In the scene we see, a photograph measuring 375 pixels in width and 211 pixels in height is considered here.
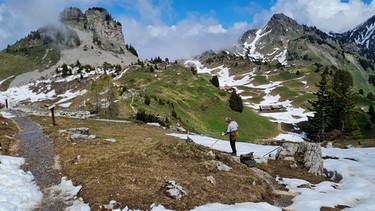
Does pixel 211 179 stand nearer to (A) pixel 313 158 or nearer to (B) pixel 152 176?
(B) pixel 152 176

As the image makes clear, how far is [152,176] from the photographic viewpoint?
1548cm

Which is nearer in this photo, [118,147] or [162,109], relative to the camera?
[118,147]

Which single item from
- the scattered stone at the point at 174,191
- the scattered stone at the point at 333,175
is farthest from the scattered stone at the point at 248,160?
the scattered stone at the point at 174,191

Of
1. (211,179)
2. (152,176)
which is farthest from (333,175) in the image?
(152,176)

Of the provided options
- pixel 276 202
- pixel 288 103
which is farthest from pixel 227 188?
pixel 288 103

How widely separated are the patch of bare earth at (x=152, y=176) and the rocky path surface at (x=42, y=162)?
0.72 meters

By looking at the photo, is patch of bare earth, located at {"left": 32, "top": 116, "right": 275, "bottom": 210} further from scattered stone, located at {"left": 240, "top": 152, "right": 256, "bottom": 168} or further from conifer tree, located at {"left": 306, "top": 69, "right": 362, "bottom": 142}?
conifer tree, located at {"left": 306, "top": 69, "right": 362, "bottom": 142}

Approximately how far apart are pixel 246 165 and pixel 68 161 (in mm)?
11773

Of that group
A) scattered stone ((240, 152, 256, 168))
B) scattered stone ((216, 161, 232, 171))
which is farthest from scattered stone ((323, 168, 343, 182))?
scattered stone ((216, 161, 232, 171))

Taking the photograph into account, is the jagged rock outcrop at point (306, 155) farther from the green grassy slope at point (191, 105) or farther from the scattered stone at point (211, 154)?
the green grassy slope at point (191, 105)

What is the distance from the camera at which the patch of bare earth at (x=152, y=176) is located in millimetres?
13375

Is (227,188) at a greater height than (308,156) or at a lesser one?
lesser

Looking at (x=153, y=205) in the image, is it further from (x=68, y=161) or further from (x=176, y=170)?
(x=68, y=161)

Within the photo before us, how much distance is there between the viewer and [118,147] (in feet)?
71.6
